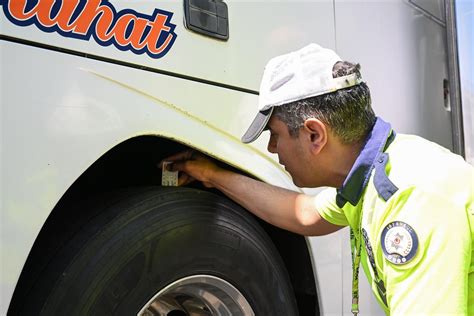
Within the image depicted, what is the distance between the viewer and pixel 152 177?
167 centimetres

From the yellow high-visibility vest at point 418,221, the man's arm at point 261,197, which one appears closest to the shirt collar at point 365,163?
the yellow high-visibility vest at point 418,221

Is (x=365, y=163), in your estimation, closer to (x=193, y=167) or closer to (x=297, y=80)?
(x=297, y=80)

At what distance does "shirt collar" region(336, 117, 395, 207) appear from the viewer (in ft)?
4.39

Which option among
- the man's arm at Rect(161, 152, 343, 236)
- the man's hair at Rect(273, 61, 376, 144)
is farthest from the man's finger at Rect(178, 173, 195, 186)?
the man's hair at Rect(273, 61, 376, 144)

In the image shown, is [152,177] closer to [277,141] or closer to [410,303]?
[277,141]

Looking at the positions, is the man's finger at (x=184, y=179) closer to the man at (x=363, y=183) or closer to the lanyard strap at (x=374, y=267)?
the man at (x=363, y=183)

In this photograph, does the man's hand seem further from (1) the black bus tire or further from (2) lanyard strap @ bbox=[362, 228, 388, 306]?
(2) lanyard strap @ bbox=[362, 228, 388, 306]

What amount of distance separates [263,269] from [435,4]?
1828 mm

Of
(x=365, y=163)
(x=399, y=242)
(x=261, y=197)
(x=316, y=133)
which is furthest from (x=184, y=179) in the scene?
(x=399, y=242)

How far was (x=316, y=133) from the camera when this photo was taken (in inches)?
55.2

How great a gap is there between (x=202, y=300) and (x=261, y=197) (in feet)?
1.16

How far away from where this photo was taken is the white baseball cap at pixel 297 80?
1.39 meters

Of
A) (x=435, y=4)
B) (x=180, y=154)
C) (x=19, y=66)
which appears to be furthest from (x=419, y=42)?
(x=19, y=66)

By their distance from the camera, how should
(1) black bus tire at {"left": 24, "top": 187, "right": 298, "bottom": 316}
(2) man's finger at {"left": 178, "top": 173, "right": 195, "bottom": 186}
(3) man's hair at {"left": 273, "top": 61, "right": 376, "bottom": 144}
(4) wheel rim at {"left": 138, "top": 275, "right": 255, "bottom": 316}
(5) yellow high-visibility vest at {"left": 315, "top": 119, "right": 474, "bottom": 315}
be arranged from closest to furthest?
1. (5) yellow high-visibility vest at {"left": 315, "top": 119, "right": 474, "bottom": 315}
2. (1) black bus tire at {"left": 24, "top": 187, "right": 298, "bottom": 316}
3. (3) man's hair at {"left": 273, "top": 61, "right": 376, "bottom": 144}
4. (4) wheel rim at {"left": 138, "top": 275, "right": 255, "bottom": 316}
5. (2) man's finger at {"left": 178, "top": 173, "right": 195, "bottom": 186}
